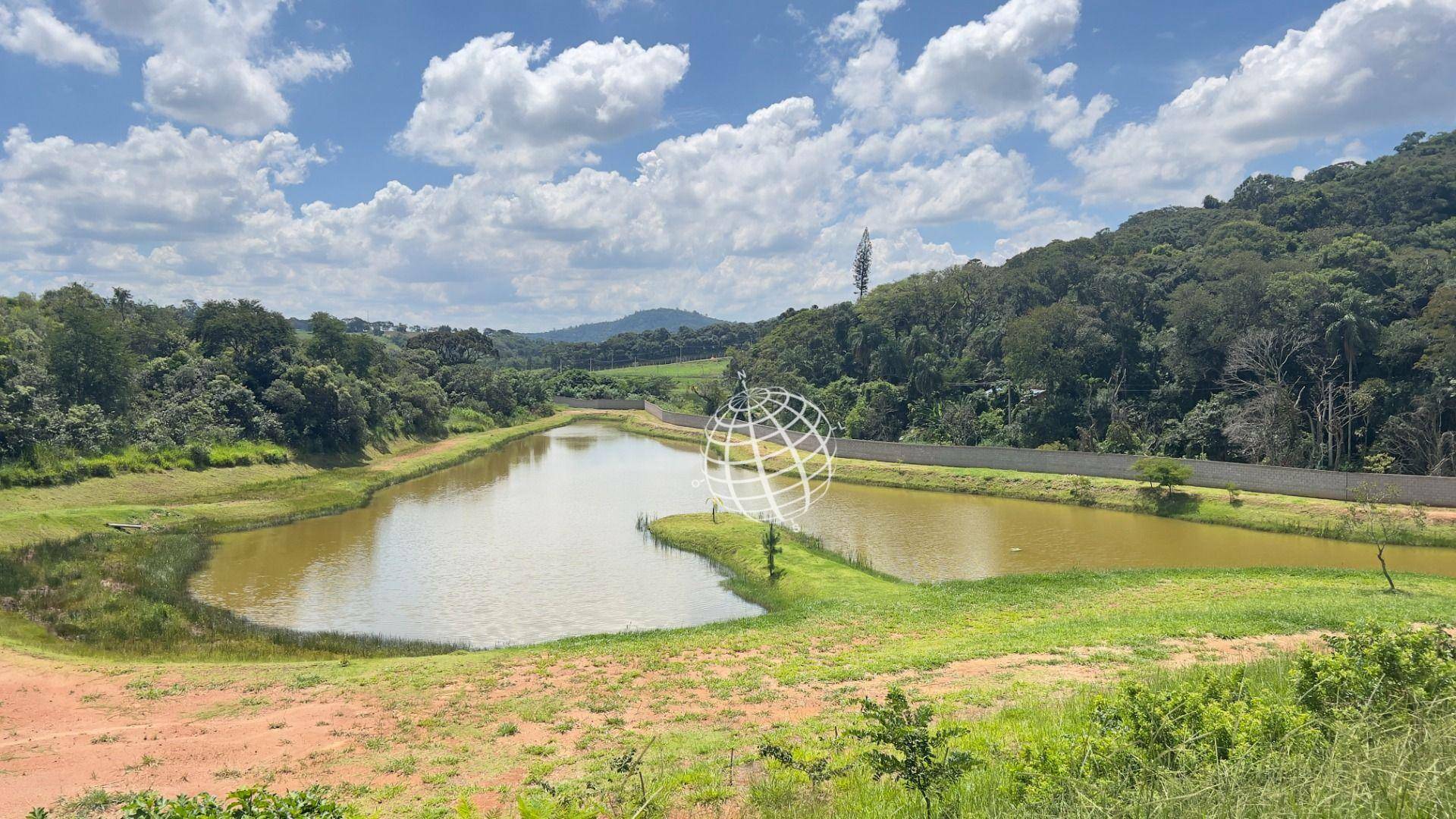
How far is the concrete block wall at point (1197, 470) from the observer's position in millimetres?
27406

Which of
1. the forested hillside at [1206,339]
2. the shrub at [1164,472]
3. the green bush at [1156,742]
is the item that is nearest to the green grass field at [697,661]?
the green bush at [1156,742]

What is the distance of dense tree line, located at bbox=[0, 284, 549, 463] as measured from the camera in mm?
31984

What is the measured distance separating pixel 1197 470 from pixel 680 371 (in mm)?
104744

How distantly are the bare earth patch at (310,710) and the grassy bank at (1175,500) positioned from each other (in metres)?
15.9

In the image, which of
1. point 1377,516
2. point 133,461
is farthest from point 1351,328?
point 133,461

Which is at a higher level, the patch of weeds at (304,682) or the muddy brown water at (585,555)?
the patch of weeds at (304,682)

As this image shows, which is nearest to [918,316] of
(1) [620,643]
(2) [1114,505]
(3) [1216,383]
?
(3) [1216,383]

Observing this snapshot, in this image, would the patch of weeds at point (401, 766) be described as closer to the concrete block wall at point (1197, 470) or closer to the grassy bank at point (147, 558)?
the grassy bank at point (147, 558)

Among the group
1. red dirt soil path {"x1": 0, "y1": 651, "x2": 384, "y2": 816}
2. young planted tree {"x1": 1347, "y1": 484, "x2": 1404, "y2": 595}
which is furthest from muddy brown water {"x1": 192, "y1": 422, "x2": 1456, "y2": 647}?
red dirt soil path {"x1": 0, "y1": 651, "x2": 384, "y2": 816}

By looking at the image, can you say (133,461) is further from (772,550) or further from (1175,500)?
(1175,500)

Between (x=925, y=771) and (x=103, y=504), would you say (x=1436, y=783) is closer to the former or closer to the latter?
(x=925, y=771)

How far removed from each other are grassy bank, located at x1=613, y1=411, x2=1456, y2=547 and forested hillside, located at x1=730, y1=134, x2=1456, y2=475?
11.1 ft

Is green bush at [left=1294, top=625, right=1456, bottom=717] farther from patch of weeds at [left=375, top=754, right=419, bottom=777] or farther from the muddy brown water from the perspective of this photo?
the muddy brown water

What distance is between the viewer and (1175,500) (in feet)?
104
